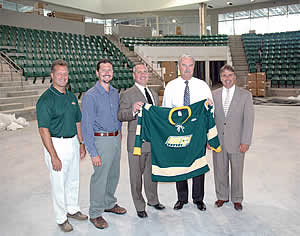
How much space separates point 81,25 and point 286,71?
13.0 metres

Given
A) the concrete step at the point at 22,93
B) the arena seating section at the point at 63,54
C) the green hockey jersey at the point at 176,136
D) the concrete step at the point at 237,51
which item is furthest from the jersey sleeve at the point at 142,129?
the concrete step at the point at 237,51

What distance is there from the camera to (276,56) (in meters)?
18.6

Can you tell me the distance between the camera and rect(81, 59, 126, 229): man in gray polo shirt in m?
2.96

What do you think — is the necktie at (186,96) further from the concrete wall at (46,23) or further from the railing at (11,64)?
the concrete wall at (46,23)

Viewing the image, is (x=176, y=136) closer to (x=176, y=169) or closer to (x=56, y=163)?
(x=176, y=169)

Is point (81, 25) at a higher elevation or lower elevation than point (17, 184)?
higher

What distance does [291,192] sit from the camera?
3832mm

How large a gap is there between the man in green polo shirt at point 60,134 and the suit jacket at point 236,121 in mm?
1569

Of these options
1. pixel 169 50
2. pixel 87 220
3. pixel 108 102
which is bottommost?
pixel 87 220

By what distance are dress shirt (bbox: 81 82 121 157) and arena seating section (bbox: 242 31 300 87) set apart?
51.2 ft

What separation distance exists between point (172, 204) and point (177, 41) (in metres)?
18.3

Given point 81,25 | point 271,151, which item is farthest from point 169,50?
point 271,151

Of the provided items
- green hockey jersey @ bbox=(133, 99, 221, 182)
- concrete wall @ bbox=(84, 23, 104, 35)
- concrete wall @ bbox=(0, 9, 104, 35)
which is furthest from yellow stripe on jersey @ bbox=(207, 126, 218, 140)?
concrete wall @ bbox=(84, 23, 104, 35)

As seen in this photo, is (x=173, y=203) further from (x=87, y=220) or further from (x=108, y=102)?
(x=108, y=102)
